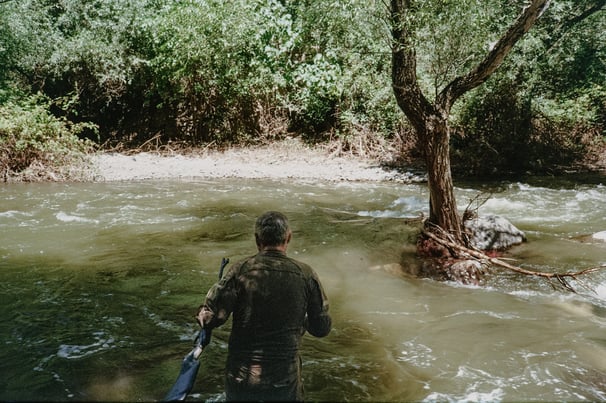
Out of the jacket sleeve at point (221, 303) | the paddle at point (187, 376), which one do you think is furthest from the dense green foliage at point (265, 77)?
the paddle at point (187, 376)

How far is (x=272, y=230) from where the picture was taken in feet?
10.6

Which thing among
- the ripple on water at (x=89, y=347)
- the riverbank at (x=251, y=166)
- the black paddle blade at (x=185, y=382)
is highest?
the riverbank at (x=251, y=166)

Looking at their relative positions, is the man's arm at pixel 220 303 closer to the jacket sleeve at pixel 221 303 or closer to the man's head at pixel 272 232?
the jacket sleeve at pixel 221 303

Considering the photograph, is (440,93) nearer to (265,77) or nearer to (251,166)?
(251,166)

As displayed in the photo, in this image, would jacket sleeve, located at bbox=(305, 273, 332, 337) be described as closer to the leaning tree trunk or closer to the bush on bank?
the leaning tree trunk

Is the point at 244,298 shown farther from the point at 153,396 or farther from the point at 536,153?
the point at 536,153

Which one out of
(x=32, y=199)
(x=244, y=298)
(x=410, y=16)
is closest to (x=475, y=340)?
(x=244, y=298)

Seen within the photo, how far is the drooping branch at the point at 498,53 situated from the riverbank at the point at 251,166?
24.2 feet

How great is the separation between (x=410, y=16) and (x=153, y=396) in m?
5.45

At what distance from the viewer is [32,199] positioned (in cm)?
1138

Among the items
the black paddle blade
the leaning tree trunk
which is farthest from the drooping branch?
the black paddle blade

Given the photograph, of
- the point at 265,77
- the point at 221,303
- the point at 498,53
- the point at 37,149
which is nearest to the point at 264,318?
the point at 221,303

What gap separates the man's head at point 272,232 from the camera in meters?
3.23

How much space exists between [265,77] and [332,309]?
13.3 metres
